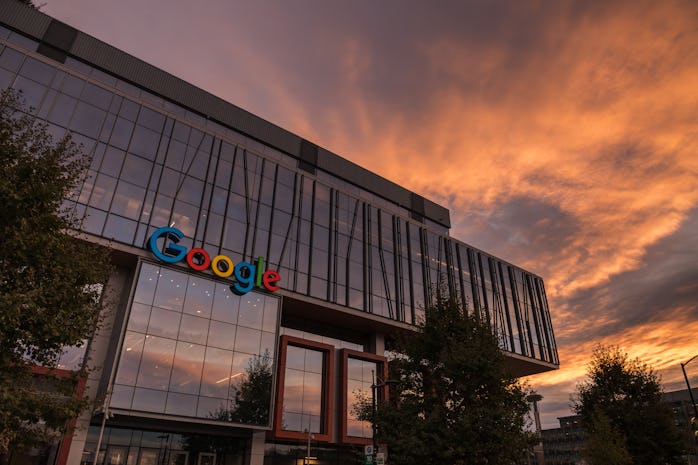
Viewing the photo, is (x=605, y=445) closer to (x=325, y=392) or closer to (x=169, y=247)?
(x=325, y=392)

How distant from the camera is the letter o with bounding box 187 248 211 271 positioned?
3375 cm

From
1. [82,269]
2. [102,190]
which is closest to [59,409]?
[82,269]

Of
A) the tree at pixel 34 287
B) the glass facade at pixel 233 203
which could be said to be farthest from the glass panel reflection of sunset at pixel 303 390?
the tree at pixel 34 287

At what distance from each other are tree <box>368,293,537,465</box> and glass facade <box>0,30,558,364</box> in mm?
8194

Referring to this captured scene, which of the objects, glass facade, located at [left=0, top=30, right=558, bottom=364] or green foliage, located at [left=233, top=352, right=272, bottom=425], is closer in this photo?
green foliage, located at [left=233, top=352, right=272, bottom=425]

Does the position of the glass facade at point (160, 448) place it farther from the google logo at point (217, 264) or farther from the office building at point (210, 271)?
the google logo at point (217, 264)

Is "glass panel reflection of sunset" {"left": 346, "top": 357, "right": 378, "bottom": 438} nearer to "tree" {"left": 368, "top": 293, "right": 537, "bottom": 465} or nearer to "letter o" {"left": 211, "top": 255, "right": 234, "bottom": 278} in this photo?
"tree" {"left": 368, "top": 293, "right": 537, "bottom": 465}

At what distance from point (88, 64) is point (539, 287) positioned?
58.3m

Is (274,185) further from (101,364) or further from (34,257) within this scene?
(34,257)

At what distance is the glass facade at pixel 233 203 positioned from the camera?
108 ft

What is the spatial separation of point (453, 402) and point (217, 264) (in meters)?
19.6

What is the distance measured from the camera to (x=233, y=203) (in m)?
38.8

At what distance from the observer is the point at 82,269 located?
50.4ft

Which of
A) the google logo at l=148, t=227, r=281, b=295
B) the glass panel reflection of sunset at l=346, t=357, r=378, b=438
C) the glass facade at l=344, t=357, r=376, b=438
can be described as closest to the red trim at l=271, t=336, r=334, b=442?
the glass facade at l=344, t=357, r=376, b=438
